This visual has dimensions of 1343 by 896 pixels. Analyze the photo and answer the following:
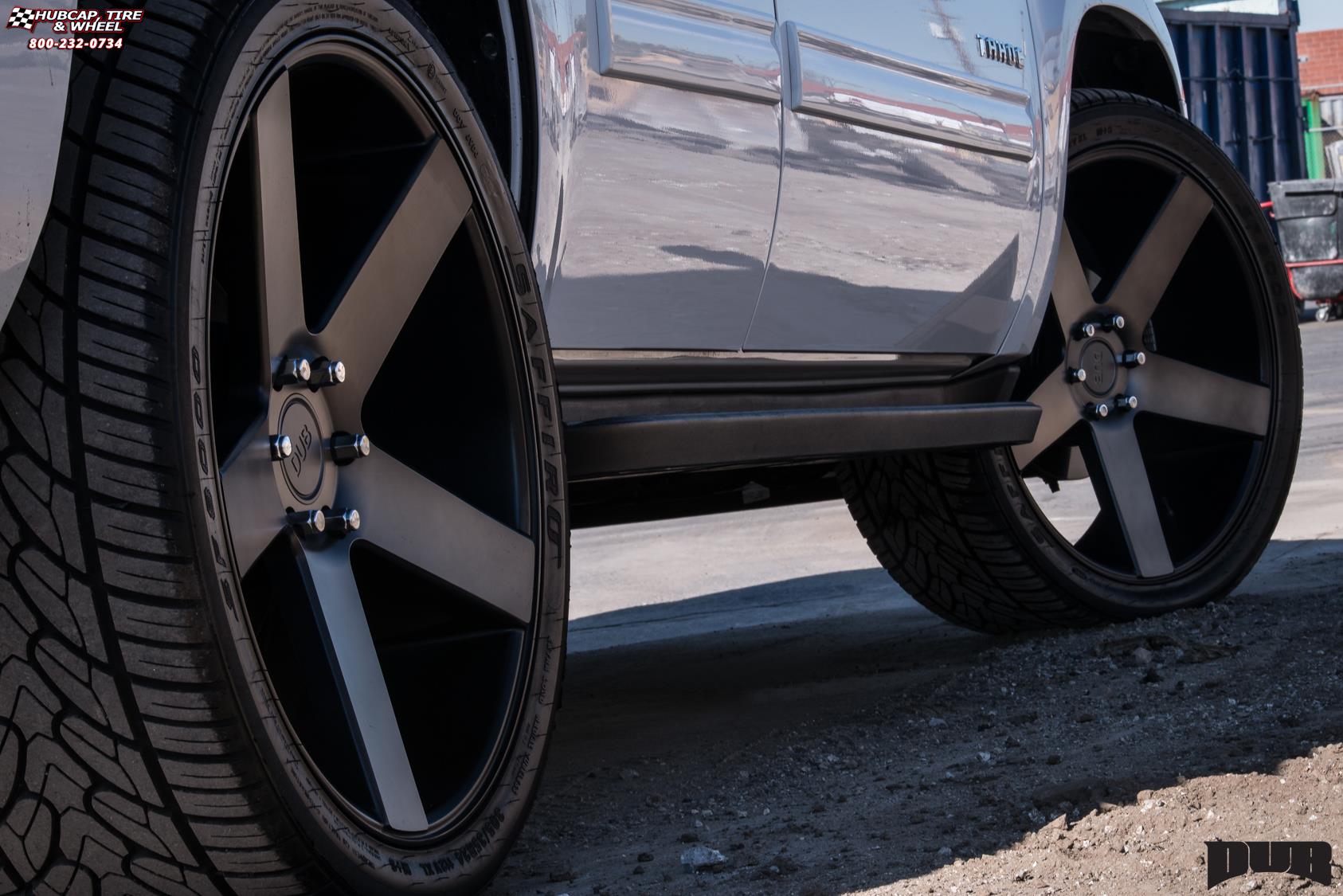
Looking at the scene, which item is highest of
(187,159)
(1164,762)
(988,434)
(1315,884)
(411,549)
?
(988,434)

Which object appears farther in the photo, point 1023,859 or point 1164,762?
point 1164,762

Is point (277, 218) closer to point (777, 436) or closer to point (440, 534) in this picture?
point (440, 534)

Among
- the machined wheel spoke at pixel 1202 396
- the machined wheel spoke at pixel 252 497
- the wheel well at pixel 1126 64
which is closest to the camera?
the machined wheel spoke at pixel 252 497

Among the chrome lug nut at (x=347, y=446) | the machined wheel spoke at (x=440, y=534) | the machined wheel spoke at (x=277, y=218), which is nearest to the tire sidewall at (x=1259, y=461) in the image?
the machined wheel spoke at (x=440, y=534)

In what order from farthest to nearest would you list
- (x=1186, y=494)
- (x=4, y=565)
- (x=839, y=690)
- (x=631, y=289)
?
(x=1186, y=494)
(x=839, y=690)
(x=631, y=289)
(x=4, y=565)

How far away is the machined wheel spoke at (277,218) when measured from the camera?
63.0 inches

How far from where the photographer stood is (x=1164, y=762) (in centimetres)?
220

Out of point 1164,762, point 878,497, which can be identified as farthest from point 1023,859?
point 878,497

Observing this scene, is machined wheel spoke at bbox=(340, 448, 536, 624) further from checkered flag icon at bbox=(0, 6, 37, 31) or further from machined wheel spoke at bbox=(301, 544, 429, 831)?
checkered flag icon at bbox=(0, 6, 37, 31)

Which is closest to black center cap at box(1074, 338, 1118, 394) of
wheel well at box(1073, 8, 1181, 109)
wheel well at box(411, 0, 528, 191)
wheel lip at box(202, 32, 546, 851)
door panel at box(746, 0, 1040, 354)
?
door panel at box(746, 0, 1040, 354)

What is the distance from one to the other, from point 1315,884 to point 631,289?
1182mm

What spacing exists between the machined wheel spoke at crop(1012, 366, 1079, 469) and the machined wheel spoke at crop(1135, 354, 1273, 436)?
0.20 m

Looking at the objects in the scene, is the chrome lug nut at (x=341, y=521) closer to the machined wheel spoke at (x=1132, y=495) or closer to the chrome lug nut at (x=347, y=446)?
the chrome lug nut at (x=347, y=446)

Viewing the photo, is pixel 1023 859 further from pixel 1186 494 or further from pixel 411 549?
pixel 1186 494
